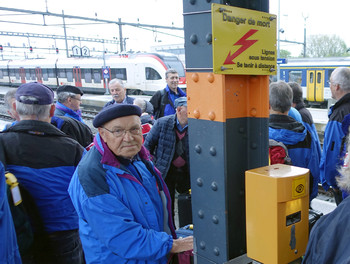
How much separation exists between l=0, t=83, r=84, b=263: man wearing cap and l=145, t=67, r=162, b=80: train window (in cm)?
1809

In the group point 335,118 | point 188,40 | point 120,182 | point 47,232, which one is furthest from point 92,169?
point 335,118

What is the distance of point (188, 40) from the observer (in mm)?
1558

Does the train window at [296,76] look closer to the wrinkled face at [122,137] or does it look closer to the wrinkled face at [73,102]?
the wrinkled face at [73,102]

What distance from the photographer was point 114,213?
72.6 inches

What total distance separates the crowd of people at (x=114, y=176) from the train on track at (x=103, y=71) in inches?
634

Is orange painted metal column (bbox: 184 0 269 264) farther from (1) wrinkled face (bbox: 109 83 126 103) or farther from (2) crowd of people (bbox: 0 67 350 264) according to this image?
(1) wrinkled face (bbox: 109 83 126 103)

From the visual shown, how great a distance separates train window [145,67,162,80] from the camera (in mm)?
20550

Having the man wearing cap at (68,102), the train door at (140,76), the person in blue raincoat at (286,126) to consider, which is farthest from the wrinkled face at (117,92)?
the train door at (140,76)

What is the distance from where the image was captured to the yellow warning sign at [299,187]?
1.41 m

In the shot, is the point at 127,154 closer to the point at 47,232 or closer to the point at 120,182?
the point at 120,182

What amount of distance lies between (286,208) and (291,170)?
19 centimetres

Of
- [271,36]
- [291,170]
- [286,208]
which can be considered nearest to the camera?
[286,208]

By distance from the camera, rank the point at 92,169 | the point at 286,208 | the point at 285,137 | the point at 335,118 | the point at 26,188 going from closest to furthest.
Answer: the point at 286,208 → the point at 92,169 → the point at 26,188 → the point at 285,137 → the point at 335,118

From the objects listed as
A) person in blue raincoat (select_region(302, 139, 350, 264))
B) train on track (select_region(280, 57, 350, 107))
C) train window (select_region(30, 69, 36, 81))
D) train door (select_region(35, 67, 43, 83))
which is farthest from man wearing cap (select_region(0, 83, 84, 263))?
train window (select_region(30, 69, 36, 81))
